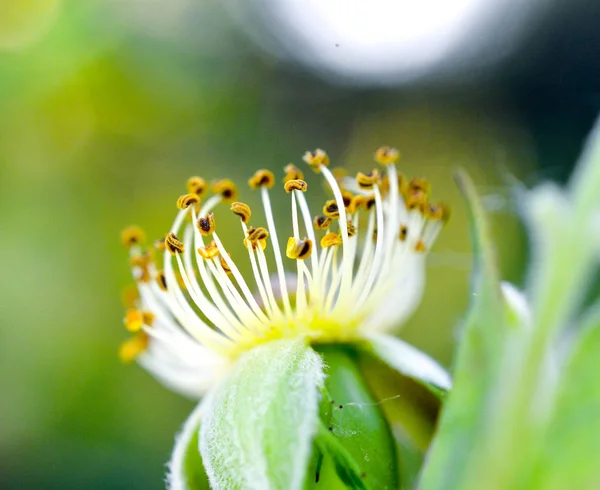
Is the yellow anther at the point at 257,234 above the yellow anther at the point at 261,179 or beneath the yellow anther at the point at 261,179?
beneath

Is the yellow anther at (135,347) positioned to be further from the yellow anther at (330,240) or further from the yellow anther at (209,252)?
the yellow anther at (330,240)

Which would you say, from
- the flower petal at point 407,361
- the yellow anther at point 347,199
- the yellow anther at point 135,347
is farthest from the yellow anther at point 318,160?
the yellow anther at point 135,347

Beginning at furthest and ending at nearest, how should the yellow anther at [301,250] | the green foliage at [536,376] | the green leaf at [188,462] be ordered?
the yellow anther at [301,250] → the green leaf at [188,462] → the green foliage at [536,376]

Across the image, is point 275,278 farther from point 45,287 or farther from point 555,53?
point 555,53

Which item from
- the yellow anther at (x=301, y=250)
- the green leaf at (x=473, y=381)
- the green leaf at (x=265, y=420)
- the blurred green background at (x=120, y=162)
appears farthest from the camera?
the blurred green background at (x=120, y=162)

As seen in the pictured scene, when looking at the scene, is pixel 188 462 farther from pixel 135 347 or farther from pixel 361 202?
pixel 361 202

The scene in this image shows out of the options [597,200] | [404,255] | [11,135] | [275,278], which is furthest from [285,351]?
[11,135]

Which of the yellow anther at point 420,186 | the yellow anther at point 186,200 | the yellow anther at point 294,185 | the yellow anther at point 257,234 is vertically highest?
the yellow anther at point 420,186
